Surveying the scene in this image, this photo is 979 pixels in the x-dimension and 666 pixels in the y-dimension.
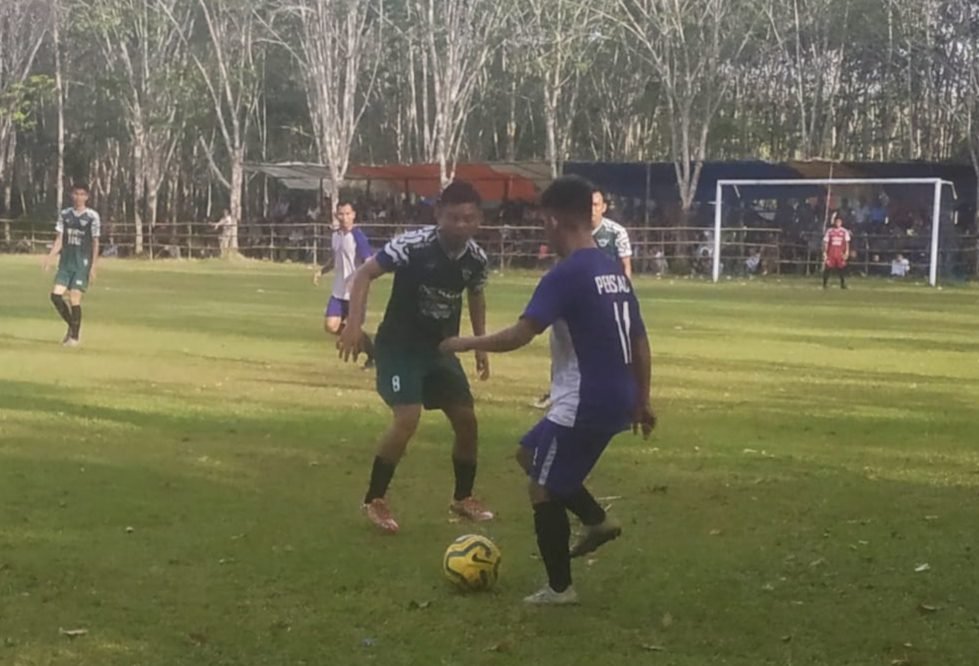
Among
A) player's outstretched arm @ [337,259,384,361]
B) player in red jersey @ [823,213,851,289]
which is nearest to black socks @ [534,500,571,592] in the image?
player's outstretched arm @ [337,259,384,361]

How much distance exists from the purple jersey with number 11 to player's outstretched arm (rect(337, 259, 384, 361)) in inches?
58.2

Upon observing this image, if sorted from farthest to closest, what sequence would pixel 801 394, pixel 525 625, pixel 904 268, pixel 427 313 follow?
pixel 904 268, pixel 801 394, pixel 427 313, pixel 525 625

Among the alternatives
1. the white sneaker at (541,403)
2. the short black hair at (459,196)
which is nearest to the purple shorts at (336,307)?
the white sneaker at (541,403)

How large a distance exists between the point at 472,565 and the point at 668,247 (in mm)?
37081

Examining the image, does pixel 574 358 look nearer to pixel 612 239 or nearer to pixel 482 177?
pixel 612 239

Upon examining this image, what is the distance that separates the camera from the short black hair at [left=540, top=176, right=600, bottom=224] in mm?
6039

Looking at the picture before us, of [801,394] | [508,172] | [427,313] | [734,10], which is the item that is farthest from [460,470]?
[734,10]

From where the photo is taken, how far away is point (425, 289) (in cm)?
770

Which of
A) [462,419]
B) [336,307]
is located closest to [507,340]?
[462,419]

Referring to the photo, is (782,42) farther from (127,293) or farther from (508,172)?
(127,293)

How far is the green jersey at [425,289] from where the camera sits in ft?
25.2

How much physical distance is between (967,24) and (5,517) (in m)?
46.0

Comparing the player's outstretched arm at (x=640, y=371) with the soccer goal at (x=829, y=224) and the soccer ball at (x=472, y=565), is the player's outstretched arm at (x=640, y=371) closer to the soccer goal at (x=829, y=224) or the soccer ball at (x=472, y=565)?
the soccer ball at (x=472, y=565)

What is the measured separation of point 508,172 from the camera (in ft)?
156
